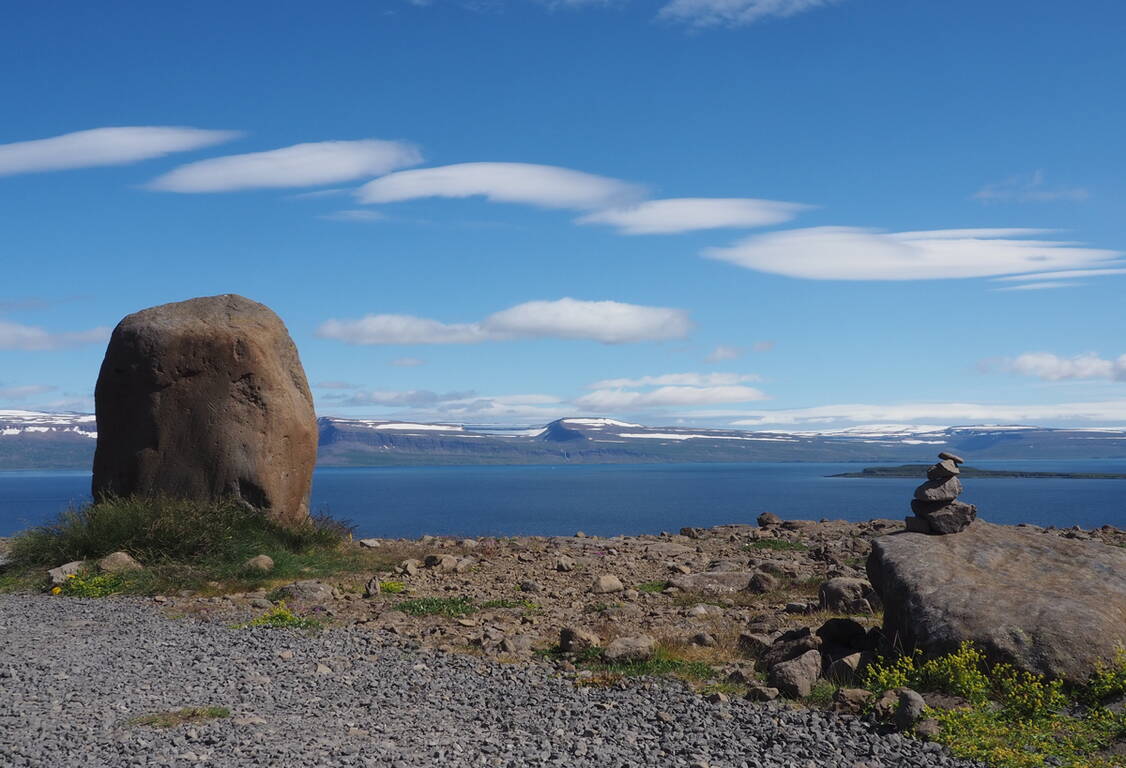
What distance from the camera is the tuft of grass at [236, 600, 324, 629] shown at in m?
12.8

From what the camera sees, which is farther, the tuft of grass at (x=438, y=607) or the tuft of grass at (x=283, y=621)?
the tuft of grass at (x=438, y=607)

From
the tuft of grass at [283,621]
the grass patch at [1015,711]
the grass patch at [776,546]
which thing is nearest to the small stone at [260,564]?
the tuft of grass at [283,621]

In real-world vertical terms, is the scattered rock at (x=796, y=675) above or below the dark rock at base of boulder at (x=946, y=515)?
below

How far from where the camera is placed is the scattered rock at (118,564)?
16.3 m

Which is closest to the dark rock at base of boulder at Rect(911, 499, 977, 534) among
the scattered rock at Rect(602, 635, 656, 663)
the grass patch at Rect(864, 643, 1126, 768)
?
the grass patch at Rect(864, 643, 1126, 768)

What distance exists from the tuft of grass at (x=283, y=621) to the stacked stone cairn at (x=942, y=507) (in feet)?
25.6

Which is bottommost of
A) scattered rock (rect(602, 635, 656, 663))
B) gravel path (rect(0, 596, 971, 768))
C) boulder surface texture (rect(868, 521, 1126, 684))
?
gravel path (rect(0, 596, 971, 768))

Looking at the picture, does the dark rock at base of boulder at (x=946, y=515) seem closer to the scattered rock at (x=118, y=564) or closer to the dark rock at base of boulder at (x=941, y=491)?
the dark rock at base of boulder at (x=941, y=491)

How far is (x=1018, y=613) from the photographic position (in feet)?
30.6

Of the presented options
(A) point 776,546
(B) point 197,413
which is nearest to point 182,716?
(B) point 197,413

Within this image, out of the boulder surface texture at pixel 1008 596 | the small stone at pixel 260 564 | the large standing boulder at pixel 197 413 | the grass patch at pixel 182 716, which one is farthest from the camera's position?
the large standing boulder at pixel 197 413

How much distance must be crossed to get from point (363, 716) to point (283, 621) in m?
4.76

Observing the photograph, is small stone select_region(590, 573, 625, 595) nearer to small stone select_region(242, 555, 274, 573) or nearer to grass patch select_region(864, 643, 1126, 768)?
small stone select_region(242, 555, 274, 573)

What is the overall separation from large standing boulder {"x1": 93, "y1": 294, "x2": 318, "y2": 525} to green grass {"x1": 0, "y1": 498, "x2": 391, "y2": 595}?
634 mm
